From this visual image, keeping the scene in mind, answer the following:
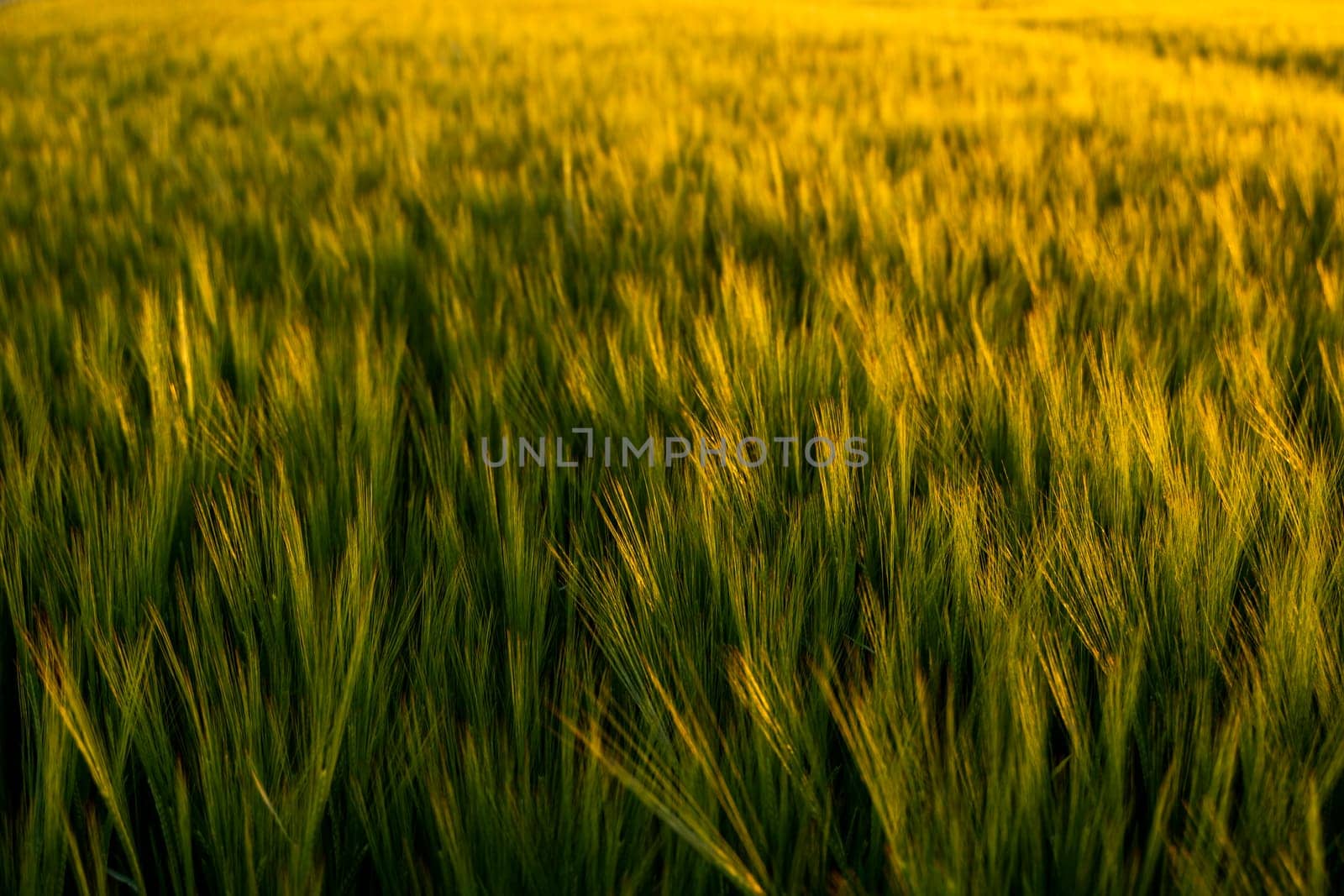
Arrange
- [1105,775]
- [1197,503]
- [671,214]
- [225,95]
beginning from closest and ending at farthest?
[1105,775], [1197,503], [671,214], [225,95]

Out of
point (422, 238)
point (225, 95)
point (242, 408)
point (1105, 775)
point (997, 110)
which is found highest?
point (225, 95)

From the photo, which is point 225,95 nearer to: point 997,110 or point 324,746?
point 997,110

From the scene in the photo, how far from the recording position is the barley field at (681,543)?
422 millimetres

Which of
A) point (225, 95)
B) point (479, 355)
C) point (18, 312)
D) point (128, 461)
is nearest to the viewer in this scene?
point (128, 461)

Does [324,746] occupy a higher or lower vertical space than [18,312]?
lower

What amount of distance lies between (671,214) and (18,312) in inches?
34.8

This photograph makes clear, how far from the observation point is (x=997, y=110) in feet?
7.68

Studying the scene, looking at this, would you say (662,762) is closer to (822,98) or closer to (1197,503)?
(1197,503)

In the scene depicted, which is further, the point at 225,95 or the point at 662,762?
the point at 225,95

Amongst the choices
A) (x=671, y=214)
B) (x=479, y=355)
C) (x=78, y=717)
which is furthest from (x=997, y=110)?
(x=78, y=717)

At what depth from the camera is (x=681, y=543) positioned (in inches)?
22.8

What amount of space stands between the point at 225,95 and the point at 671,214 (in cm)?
252

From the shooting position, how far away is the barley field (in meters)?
0.42

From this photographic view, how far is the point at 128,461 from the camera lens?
77 cm
